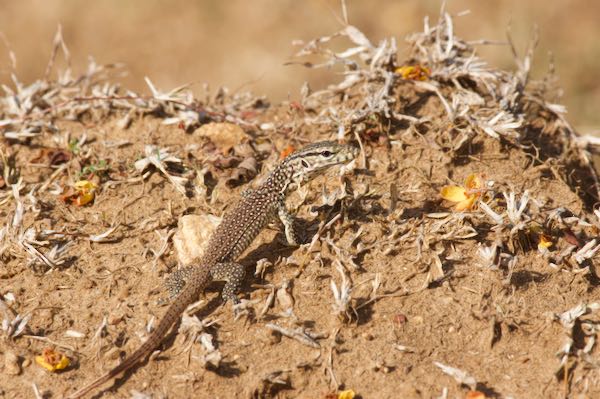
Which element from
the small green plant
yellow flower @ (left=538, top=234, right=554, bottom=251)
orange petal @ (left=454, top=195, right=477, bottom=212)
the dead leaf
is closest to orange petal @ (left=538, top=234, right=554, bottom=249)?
yellow flower @ (left=538, top=234, right=554, bottom=251)

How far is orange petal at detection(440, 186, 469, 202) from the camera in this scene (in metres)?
5.95

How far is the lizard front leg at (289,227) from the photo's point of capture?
18.4 feet

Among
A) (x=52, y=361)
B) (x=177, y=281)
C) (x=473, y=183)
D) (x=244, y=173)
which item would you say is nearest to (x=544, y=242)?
(x=473, y=183)

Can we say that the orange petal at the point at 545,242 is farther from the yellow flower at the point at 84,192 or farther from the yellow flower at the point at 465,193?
the yellow flower at the point at 84,192

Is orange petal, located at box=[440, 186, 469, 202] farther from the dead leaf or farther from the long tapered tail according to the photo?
the long tapered tail

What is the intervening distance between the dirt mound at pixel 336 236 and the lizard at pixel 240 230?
0.54 feet

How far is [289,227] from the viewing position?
221 inches

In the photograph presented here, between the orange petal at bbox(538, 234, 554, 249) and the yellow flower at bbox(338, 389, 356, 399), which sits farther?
the orange petal at bbox(538, 234, 554, 249)

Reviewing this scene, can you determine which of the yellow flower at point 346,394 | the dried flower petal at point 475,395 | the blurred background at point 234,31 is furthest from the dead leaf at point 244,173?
the blurred background at point 234,31

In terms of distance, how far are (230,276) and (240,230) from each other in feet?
1.49

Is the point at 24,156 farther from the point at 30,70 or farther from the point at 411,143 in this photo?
the point at 30,70

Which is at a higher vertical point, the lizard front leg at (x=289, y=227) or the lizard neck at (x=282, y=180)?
the lizard neck at (x=282, y=180)

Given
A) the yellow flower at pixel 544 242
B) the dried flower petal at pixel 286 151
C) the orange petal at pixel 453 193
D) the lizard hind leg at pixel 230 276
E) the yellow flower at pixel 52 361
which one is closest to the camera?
the yellow flower at pixel 52 361

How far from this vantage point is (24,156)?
6844 mm
